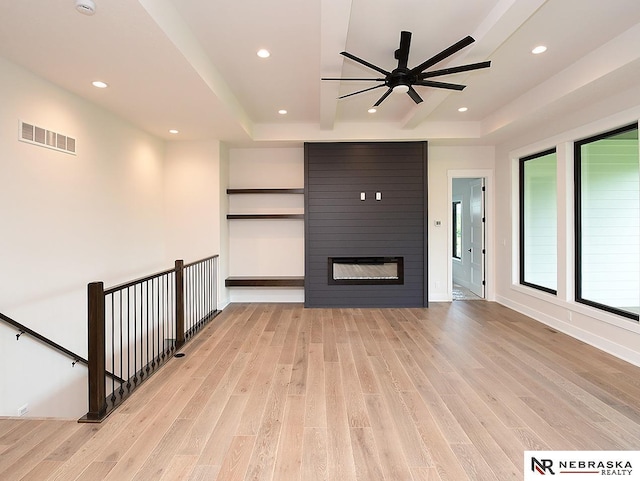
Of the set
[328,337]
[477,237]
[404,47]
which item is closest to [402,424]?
[328,337]

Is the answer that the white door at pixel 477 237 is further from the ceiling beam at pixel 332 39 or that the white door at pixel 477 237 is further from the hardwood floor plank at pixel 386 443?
the hardwood floor plank at pixel 386 443

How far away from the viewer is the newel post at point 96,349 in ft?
7.45

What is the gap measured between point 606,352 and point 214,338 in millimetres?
4481

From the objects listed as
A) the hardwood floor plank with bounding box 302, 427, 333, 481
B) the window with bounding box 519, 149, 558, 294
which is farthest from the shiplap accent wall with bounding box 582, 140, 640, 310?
the hardwood floor plank with bounding box 302, 427, 333, 481

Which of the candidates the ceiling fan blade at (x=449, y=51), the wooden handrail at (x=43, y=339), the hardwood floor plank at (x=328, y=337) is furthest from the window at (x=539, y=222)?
the wooden handrail at (x=43, y=339)

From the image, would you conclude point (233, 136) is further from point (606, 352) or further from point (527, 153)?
point (606, 352)

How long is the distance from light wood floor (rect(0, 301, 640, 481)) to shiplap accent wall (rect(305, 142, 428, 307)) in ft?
5.26

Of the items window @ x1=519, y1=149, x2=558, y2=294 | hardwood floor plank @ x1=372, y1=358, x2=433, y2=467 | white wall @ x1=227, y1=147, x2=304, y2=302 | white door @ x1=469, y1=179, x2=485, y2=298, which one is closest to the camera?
hardwood floor plank @ x1=372, y1=358, x2=433, y2=467

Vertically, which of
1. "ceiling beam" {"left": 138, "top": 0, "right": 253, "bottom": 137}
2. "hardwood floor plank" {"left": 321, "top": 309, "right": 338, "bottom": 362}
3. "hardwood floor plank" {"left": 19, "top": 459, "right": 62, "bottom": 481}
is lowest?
"hardwood floor plank" {"left": 19, "top": 459, "right": 62, "bottom": 481}

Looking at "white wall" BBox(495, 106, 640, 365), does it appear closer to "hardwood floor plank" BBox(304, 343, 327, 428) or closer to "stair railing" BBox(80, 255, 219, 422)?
"hardwood floor plank" BBox(304, 343, 327, 428)

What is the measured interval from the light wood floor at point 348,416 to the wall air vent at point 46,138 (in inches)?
94.3

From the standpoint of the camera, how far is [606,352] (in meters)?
3.40

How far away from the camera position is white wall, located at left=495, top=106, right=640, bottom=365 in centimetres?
331

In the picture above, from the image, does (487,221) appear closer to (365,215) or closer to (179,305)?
(365,215)
